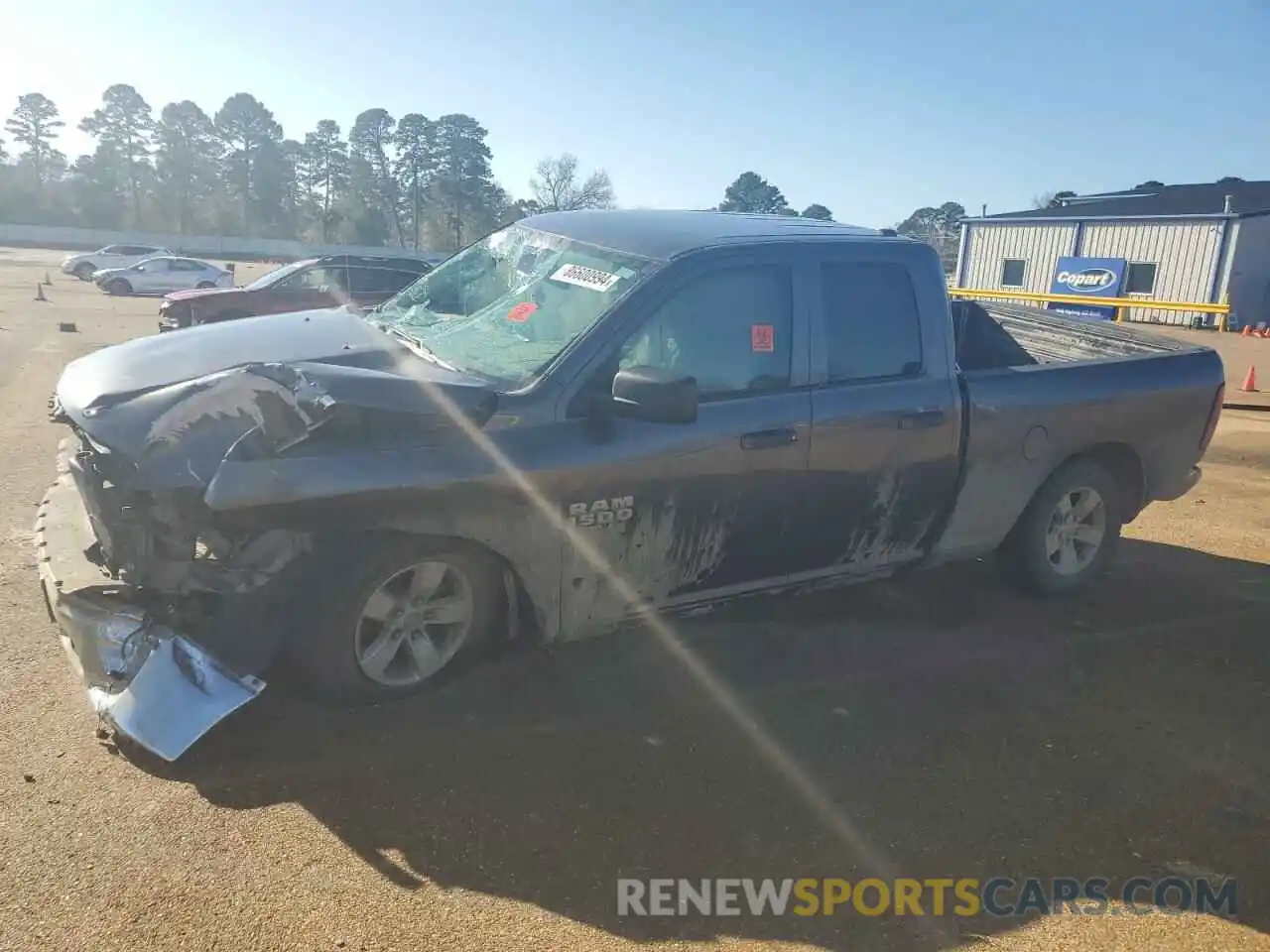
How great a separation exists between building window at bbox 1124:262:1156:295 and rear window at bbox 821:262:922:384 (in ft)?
115

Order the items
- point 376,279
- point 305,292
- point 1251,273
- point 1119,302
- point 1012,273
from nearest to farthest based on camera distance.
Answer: point 305,292, point 376,279, point 1119,302, point 1251,273, point 1012,273

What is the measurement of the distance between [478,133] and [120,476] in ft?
276

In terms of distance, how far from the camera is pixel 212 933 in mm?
2572

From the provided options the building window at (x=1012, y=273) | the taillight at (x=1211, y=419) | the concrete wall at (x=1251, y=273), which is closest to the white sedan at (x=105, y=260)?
the building window at (x=1012, y=273)

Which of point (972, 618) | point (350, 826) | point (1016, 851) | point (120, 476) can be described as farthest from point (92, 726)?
point (972, 618)

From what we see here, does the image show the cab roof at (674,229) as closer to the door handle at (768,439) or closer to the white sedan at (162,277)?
the door handle at (768,439)

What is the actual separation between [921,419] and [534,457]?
1976 mm

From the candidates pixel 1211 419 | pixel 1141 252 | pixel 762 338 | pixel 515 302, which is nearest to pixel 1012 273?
pixel 1141 252

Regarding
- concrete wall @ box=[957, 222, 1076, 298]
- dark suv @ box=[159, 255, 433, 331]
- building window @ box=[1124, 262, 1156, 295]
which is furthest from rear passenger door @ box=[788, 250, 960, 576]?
concrete wall @ box=[957, 222, 1076, 298]

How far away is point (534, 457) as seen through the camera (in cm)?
357

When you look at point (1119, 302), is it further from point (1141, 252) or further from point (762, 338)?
point (762, 338)

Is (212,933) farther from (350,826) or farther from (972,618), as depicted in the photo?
(972,618)

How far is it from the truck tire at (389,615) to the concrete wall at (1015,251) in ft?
126

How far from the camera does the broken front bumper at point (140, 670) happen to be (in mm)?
3109
